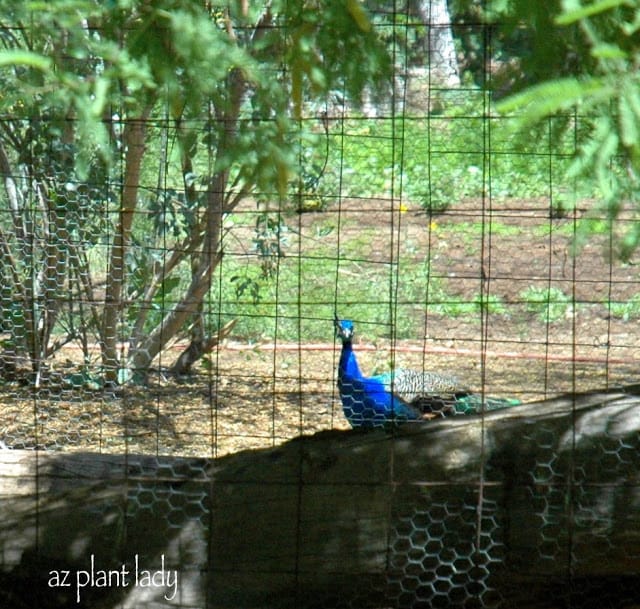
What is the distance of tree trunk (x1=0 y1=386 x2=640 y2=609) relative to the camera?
8.68 feet

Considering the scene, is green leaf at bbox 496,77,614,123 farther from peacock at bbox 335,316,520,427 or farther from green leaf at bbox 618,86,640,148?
peacock at bbox 335,316,520,427

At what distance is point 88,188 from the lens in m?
4.18

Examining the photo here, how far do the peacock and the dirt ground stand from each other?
9 centimetres

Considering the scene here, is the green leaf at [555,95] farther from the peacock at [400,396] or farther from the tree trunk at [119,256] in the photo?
the tree trunk at [119,256]

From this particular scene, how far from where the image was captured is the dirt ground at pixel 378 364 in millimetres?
4195

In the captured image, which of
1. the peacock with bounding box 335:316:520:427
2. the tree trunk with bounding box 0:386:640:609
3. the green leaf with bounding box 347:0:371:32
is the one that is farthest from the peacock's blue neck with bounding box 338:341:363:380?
the green leaf with bounding box 347:0:371:32

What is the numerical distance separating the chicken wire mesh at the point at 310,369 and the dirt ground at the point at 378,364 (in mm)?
19

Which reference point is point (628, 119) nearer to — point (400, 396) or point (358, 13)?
point (358, 13)

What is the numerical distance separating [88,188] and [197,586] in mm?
2074

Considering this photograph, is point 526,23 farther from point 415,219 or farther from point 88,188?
point 415,219

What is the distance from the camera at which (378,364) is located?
541cm

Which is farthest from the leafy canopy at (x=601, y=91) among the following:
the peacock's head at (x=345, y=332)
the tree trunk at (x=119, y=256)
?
the tree trunk at (x=119, y=256)

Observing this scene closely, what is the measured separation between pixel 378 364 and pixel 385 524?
109 inches

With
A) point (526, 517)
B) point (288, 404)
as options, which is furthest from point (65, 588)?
point (288, 404)
